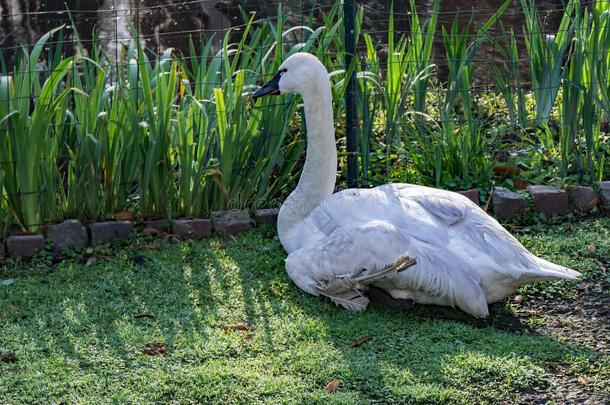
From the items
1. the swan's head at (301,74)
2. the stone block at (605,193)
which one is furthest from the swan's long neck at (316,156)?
the stone block at (605,193)

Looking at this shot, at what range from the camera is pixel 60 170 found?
6.52 meters

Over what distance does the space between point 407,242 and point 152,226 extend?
1926 millimetres

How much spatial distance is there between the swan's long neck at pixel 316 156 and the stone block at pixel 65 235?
125 cm

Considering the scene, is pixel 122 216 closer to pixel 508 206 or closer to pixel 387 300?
pixel 387 300

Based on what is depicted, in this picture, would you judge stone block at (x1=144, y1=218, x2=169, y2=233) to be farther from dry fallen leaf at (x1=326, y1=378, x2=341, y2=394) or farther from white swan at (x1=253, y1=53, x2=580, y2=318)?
dry fallen leaf at (x1=326, y1=378, x2=341, y2=394)

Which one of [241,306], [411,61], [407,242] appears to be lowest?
[241,306]

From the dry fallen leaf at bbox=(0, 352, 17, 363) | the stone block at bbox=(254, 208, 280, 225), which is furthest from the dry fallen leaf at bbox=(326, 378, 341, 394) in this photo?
the stone block at bbox=(254, 208, 280, 225)

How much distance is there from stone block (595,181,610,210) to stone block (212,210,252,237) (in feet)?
7.42

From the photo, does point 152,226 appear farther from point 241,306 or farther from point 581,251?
point 581,251

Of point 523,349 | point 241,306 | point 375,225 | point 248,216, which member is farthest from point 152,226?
point 523,349

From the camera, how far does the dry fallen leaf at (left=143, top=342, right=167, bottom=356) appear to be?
482cm

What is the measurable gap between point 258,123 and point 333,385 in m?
2.48

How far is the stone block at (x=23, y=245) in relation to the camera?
605 cm

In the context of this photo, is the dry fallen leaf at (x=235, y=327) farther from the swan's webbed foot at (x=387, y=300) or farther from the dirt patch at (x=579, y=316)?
the dirt patch at (x=579, y=316)
